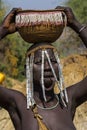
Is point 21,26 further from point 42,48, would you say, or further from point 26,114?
point 26,114

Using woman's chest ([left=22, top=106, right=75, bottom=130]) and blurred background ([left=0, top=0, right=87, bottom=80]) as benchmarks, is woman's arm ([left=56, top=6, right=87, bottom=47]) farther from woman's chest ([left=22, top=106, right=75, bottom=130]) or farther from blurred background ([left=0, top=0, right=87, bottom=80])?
blurred background ([left=0, top=0, right=87, bottom=80])

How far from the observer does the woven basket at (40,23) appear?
329 cm

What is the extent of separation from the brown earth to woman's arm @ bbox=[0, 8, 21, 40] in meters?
4.80

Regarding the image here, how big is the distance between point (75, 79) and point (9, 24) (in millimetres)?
6552

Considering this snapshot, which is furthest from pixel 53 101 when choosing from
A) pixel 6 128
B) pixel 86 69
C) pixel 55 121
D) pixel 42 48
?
pixel 86 69

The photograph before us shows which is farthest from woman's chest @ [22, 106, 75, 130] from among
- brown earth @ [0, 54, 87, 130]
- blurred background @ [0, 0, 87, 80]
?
blurred background @ [0, 0, 87, 80]

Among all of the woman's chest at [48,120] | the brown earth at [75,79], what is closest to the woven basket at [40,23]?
the woman's chest at [48,120]

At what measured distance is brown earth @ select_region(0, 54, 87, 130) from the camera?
27.1 ft

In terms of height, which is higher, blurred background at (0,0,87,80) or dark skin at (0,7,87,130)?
dark skin at (0,7,87,130)

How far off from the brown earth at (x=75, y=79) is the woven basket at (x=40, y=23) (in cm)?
486

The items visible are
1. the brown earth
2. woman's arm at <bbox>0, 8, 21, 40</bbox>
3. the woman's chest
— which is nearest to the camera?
the woman's chest

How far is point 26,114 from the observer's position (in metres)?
3.29

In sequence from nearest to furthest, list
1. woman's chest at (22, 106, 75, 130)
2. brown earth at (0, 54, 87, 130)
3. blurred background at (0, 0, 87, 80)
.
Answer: woman's chest at (22, 106, 75, 130) → brown earth at (0, 54, 87, 130) → blurred background at (0, 0, 87, 80)

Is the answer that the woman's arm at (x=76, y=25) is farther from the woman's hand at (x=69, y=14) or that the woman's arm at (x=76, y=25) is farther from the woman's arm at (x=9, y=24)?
the woman's arm at (x=9, y=24)
